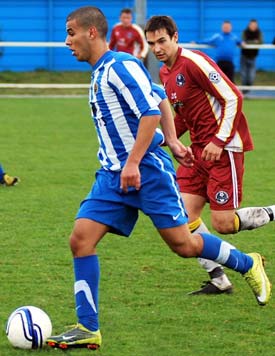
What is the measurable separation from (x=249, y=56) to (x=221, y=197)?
18368 mm

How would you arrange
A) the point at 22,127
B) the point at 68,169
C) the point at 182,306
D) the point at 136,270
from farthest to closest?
the point at 22,127, the point at 68,169, the point at 136,270, the point at 182,306

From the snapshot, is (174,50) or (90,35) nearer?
(90,35)

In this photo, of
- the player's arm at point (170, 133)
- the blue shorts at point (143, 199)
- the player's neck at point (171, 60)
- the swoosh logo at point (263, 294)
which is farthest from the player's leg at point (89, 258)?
the player's neck at point (171, 60)

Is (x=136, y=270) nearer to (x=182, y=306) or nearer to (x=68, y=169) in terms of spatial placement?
(x=182, y=306)

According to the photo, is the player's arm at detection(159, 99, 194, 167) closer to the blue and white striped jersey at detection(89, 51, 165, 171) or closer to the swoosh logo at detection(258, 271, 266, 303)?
the blue and white striped jersey at detection(89, 51, 165, 171)

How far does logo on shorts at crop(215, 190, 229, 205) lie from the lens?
6.98 metres

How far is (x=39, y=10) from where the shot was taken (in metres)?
30.7

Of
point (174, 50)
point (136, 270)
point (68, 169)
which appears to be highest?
point (174, 50)

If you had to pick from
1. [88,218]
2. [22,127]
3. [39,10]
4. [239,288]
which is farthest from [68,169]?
[39,10]

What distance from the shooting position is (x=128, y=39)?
2152 cm

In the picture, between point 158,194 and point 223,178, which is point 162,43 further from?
point 158,194

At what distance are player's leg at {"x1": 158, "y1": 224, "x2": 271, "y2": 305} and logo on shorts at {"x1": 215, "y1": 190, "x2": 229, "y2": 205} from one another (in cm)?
74

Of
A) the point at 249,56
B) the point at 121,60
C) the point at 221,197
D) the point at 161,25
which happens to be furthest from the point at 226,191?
the point at 249,56

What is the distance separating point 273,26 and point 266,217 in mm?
24412
